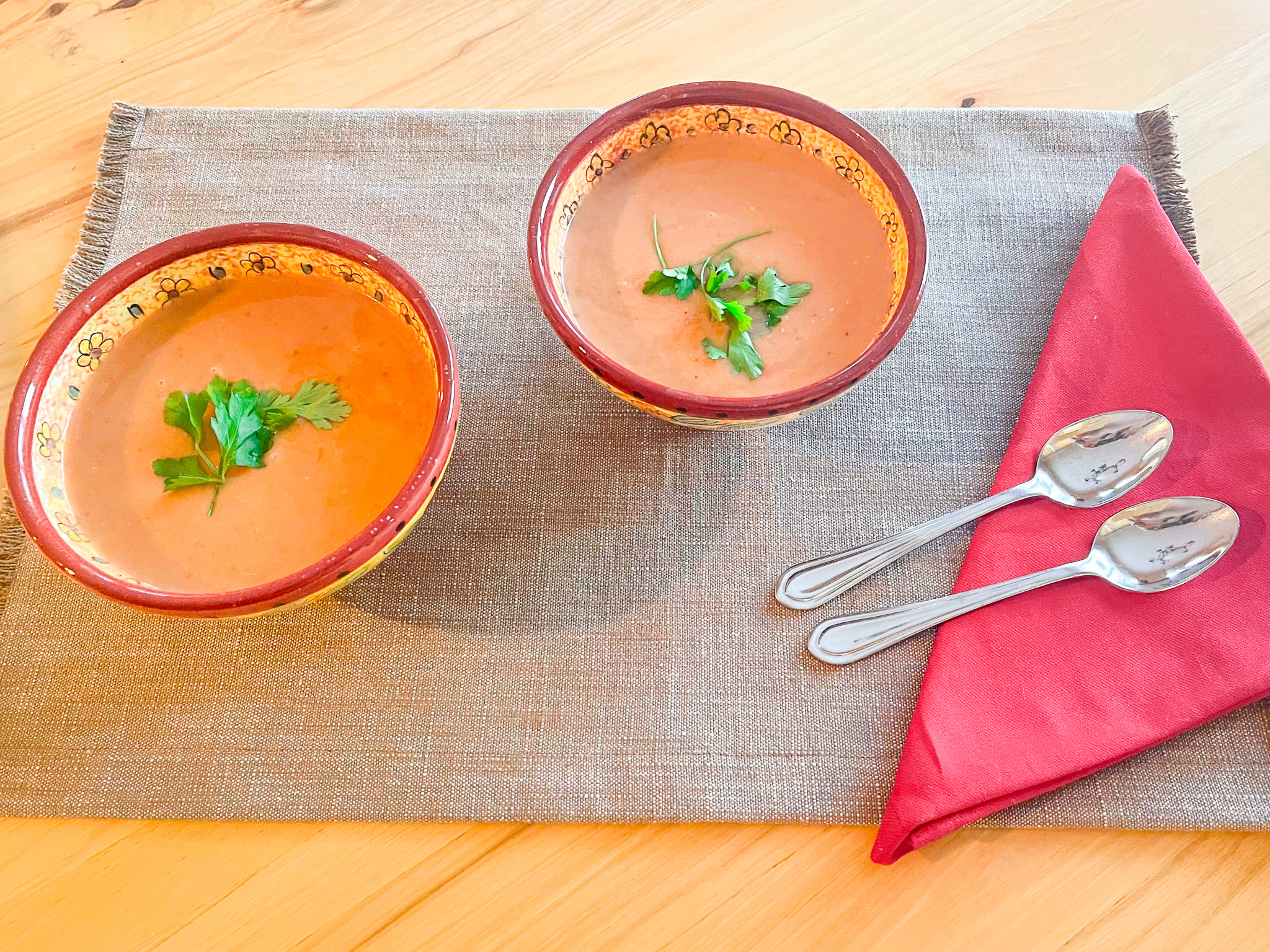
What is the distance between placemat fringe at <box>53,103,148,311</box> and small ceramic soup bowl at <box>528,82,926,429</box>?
56 cm

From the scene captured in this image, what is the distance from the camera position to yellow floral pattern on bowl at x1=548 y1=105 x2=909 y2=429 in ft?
3.07

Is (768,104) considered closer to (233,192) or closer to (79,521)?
(233,192)

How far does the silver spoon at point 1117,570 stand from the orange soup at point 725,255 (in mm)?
246

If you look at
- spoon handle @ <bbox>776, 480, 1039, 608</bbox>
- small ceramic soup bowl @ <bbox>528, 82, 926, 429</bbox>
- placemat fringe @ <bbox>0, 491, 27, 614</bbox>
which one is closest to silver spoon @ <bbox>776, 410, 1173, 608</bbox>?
spoon handle @ <bbox>776, 480, 1039, 608</bbox>

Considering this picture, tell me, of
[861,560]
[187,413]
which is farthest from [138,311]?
[861,560]

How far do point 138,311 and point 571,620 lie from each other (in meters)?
0.51

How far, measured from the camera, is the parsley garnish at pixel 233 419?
2.88ft

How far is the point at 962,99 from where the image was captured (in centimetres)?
124

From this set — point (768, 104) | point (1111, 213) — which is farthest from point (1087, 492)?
point (768, 104)

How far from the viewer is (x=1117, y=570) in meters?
0.93

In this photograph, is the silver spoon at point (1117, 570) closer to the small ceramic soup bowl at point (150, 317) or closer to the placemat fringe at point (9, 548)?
the small ceramic soup bowl at point (150, 317)

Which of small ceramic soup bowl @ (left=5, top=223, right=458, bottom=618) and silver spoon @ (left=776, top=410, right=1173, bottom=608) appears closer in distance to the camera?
small ceramic soup bowl @ (left=5, top=223, right=458, bottom=618)

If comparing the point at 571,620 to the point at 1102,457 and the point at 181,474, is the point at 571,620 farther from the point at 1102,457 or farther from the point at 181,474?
the point at 1102,457

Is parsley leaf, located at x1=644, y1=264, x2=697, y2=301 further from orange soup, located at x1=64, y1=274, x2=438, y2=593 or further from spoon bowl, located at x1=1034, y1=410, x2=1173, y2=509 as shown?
spoon bowl, located at x1=1034, y1=410, x2=1173, y2=509
